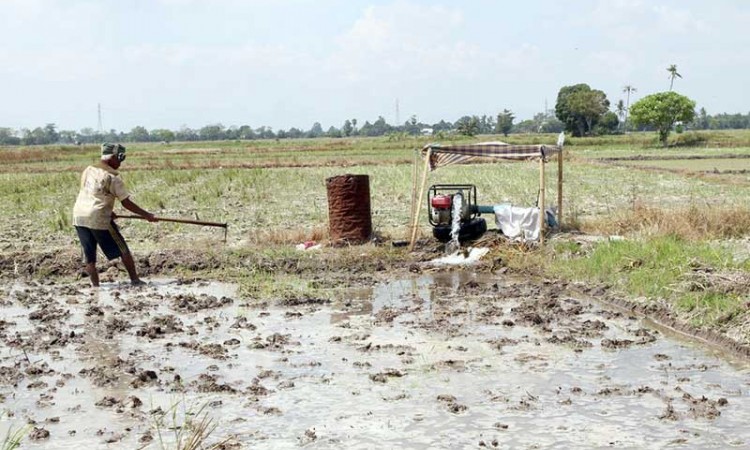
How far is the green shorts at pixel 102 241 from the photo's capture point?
963 cm

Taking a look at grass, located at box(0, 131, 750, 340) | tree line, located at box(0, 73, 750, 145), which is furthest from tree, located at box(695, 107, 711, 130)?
grass, located at box(0, 131, 750, 340)

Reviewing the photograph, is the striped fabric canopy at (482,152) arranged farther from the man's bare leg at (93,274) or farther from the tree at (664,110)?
the tree at (664,110)

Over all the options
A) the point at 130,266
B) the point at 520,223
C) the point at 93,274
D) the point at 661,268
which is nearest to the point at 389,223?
the point at 520,223

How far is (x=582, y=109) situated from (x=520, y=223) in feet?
221

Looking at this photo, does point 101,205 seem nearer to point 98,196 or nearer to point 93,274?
point 98,196

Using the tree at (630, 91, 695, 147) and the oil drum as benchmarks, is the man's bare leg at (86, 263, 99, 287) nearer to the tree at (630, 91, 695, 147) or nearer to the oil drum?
the oil drum

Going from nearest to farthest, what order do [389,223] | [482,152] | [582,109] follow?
[482,152], [389,223], [582,109]

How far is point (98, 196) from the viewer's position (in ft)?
31.6

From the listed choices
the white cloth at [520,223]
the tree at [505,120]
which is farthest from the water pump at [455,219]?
the tree at [505,120]

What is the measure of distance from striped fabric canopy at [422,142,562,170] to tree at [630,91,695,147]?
1901 inches

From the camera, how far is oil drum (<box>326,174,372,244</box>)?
40.2 ft

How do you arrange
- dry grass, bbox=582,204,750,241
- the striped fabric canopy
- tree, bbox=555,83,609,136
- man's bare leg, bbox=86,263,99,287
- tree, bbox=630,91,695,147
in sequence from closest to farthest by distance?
1. man's bare leg, bbox=86,263,99,287
2. dry grass, bbox=582,204,750,241
3. the striped fabric canopy
4. tree, bbox=630,91,695,147
5. tree, bbox=555,83,609,136

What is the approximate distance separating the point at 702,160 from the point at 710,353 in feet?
104

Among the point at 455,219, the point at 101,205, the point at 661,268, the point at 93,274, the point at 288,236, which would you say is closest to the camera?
the point at 661,268
